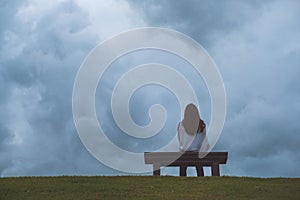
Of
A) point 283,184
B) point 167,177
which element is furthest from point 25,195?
point 283,184

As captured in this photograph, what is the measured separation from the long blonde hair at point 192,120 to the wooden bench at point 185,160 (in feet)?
2.33

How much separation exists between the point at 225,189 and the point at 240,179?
172cm

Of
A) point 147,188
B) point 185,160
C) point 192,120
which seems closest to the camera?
point 147,188

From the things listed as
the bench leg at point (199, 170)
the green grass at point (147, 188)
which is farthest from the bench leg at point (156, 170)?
the bench leg at point (199, 170)

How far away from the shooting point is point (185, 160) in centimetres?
1656

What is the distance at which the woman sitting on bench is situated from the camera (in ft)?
54.8

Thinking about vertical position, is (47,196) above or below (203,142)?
below

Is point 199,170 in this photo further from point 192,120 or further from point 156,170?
point 192,120

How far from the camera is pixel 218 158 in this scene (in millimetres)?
16703

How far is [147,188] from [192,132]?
3.00 metres

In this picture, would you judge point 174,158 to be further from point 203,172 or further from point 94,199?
point 94,199

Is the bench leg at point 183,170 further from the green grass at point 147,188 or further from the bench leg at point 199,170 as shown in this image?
the green grass at point 147,188

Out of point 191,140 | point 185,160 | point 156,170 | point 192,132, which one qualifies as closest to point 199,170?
point 185,160

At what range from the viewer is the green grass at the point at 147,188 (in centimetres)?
A: 1364
